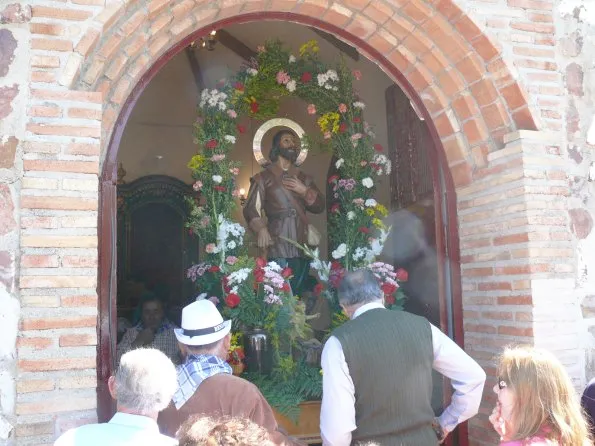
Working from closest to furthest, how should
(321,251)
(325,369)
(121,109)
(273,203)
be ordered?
(325,369) < (121,109) < (273,203) < (321,251)

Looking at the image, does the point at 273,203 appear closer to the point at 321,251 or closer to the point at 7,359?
the point at 321,251

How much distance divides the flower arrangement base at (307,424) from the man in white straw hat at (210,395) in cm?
159

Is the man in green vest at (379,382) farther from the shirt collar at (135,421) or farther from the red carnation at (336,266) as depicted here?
the red carnation at (336,266)

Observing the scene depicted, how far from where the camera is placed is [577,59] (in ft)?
13.6

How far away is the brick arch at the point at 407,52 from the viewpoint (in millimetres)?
3617

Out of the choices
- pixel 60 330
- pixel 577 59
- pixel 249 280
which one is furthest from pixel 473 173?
pixel 60 330

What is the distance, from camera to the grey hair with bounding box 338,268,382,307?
9.92 ft

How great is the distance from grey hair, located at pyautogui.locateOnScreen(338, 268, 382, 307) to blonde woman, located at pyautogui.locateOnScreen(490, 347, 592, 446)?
3.04 feet

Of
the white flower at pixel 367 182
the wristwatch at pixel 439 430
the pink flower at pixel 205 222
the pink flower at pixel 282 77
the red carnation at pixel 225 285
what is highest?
the pink flower at pixel 282 77

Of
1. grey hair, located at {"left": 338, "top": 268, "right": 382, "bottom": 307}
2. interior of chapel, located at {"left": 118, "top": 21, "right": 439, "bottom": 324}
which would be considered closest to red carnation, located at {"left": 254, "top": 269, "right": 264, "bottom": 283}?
grey hair, located at {"left": 338, "top": 268, "right": 382, "bottom": 307}

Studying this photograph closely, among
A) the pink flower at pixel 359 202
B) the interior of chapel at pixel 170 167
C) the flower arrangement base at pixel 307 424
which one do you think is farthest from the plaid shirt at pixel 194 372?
the interior of chapel at pixel 170 167

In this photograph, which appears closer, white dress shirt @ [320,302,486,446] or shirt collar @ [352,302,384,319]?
white dress shirt @ [320,302,486,446]

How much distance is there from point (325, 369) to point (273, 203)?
3.32 meters

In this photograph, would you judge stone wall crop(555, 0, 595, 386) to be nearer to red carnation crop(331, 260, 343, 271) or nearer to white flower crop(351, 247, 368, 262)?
white flower crop(351, 247, 368, 262)
